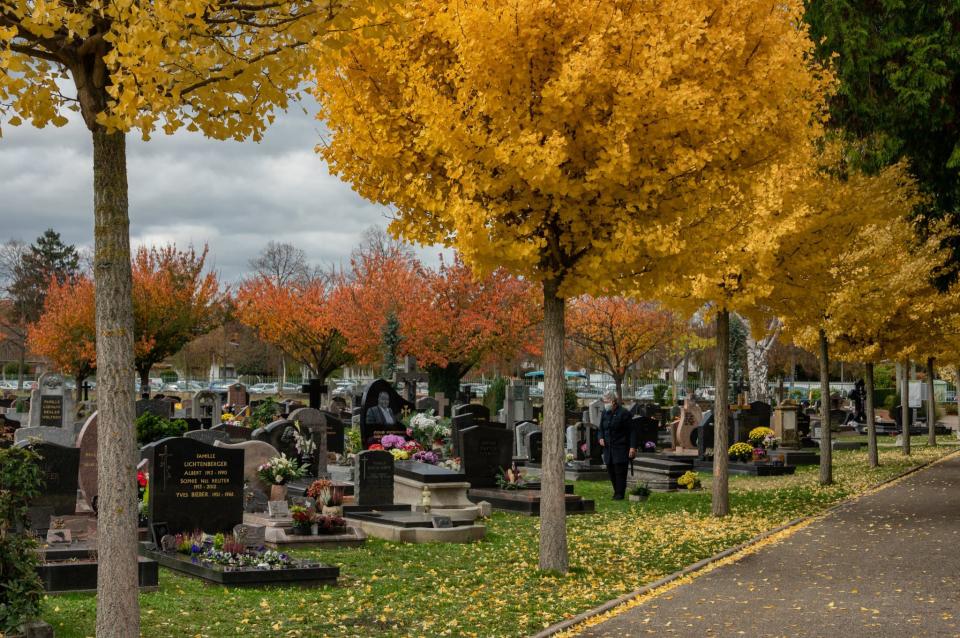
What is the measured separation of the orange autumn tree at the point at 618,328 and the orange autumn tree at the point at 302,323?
12.6m

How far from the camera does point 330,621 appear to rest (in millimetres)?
8469

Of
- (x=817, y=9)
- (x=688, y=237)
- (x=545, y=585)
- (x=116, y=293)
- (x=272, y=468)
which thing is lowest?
(x=545, y=585)

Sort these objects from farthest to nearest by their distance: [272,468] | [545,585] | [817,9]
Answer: [817,9]
[272,468]
[545,585]

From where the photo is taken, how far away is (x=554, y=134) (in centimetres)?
966

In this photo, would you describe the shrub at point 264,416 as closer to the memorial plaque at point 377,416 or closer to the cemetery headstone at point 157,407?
the cemetery headstone at point 157,407

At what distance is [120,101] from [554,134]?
5.16 metres

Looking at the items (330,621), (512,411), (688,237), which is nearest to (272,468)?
(330,621)

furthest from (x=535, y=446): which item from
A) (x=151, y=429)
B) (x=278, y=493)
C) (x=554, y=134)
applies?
Answer: (x=554, y=134)

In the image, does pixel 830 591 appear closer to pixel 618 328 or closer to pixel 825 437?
pixel 825 437

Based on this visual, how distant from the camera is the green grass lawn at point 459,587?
8.30 m

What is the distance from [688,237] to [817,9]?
25.8 ft

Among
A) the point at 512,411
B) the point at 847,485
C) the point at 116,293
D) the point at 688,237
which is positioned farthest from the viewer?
the point at 512,411

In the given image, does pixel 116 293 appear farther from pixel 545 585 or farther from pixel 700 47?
pixel 700 47

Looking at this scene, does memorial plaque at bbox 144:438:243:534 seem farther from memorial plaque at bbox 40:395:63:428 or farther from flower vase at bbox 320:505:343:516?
memorial plaque at bbox 40:395:63:428
